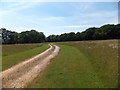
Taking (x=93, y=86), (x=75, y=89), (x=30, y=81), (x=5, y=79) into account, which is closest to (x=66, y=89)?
(x=75, y=89)

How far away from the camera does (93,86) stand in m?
16.2

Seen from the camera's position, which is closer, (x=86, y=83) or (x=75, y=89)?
(x=75, y=89)

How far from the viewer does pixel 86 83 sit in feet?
56.4

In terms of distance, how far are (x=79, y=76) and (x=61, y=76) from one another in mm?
1261

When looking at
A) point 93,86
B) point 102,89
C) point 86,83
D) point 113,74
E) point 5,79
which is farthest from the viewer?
point 5,79

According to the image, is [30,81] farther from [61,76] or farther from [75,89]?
[75,89]

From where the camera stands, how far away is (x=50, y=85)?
17062 mm

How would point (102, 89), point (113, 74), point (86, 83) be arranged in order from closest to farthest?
point (102, 89), point (86, 83), point (113, 74)

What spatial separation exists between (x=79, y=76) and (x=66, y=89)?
183 inches

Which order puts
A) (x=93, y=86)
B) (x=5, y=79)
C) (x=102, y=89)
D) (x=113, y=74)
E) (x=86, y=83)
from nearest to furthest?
(x=102, y=89), (x=93, y=86), (x=86, y=83), (x=113, y=74), (x=5, y=79)

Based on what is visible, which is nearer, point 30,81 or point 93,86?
point 93,86

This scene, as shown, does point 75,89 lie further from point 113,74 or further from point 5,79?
point 5,79

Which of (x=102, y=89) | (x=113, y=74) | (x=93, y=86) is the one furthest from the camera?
(x=113, y=74)

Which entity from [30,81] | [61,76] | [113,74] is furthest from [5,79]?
[113,74]
